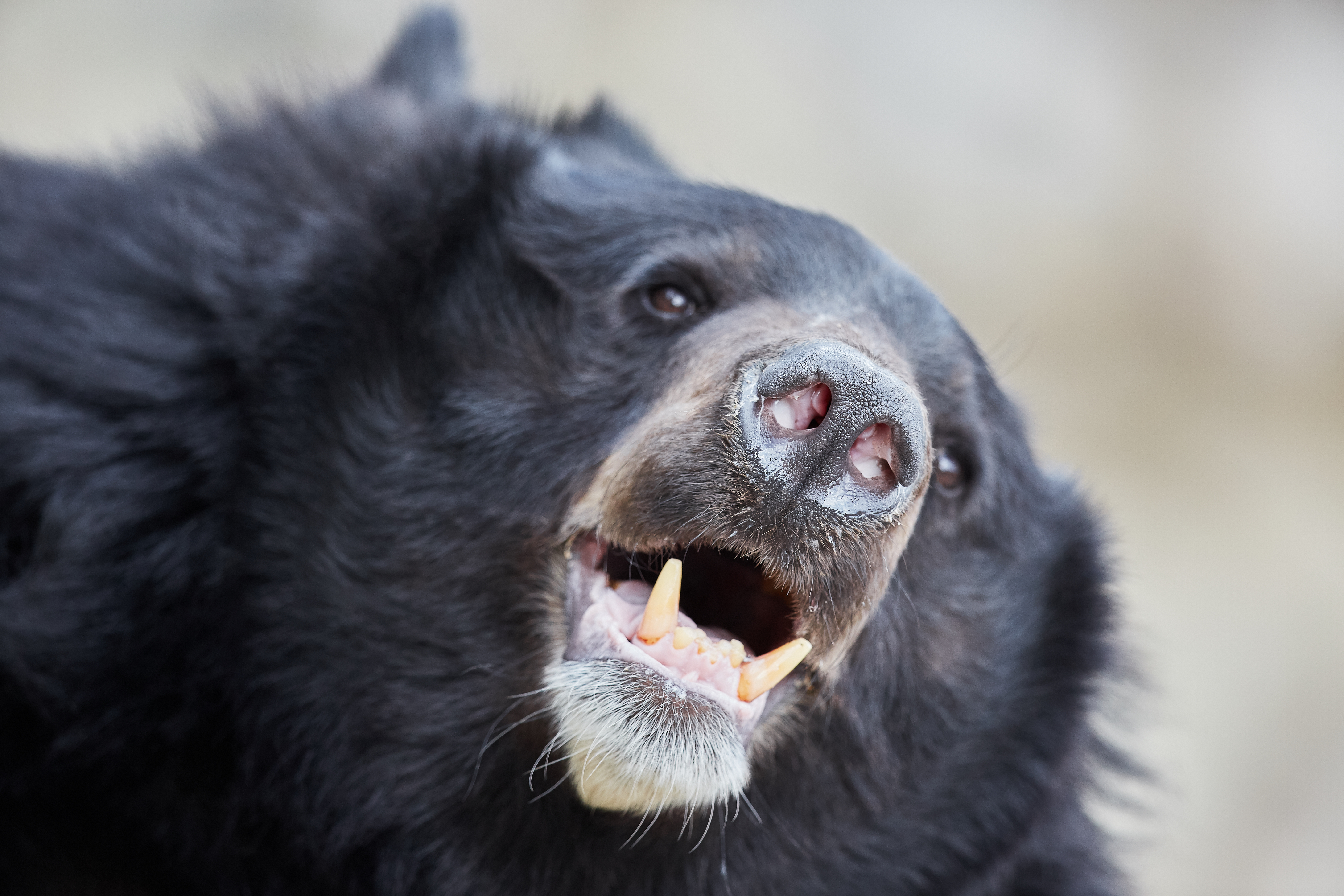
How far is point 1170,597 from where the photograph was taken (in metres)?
9.58

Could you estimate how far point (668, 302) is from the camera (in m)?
3.14

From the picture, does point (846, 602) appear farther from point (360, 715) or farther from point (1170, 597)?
point (1170, 597)

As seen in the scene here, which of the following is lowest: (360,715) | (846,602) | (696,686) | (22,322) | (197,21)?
(360,715)

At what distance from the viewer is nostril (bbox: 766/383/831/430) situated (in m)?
2.49

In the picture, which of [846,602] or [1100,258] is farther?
[1100,258]

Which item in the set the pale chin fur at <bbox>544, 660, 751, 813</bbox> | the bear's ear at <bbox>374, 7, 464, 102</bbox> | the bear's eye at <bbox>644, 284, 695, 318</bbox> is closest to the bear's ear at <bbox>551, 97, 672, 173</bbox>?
the bear's ear at <bbox>374, 7, 464, 102</bbox>

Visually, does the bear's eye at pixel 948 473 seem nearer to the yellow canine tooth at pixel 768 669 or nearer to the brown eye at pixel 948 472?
the brown eye at pixel 948 472

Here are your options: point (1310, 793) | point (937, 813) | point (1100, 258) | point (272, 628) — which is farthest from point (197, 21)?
point (1310, 793)

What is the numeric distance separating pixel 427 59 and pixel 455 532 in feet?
6.43

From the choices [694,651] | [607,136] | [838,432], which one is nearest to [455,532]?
[694,651]

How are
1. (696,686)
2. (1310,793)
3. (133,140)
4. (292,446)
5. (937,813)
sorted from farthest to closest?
1. (1310,793)
2. (133,140)
3. (937,813)
4. (292,446)
5. (696,686)

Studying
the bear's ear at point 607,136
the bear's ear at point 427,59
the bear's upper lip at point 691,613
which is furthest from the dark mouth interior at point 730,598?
the bear's ear at point 427,59

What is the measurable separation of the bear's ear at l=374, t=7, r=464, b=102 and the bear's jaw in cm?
209

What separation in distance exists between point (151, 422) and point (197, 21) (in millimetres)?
8168
